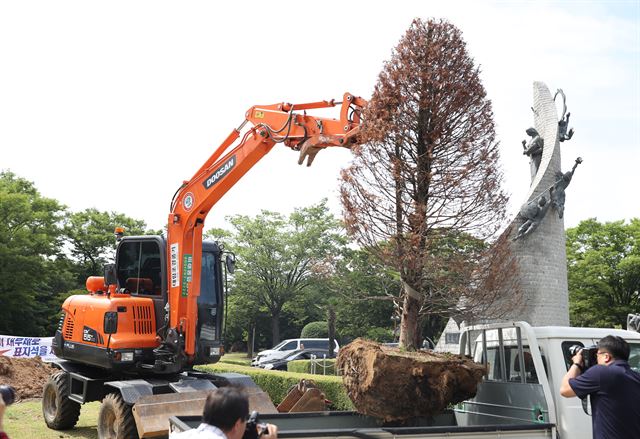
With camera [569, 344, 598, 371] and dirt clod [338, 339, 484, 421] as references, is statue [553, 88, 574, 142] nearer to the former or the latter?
dirt clod [338, 339, 484, 421]

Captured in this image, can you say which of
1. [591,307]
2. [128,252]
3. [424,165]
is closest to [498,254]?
[424,165]

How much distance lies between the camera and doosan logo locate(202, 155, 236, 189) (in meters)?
9.15

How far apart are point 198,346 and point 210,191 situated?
226 cm

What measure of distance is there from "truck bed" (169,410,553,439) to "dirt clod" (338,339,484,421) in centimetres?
27

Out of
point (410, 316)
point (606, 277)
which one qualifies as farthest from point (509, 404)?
point (606, 277)

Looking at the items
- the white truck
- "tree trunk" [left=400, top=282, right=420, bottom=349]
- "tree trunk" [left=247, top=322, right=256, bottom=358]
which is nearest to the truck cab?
the white truck

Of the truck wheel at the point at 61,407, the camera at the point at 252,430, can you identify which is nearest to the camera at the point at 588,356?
the camera at the point at 252,430

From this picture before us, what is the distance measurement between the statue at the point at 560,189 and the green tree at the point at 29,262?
85.9 ft

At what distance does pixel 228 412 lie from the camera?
107 inches

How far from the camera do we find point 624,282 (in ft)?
111

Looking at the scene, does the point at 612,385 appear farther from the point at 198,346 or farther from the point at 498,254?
the point at 498,254

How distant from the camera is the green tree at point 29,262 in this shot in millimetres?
33125

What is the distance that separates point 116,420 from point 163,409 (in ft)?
3.06

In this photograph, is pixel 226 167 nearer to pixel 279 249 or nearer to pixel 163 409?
pixel 163 409
